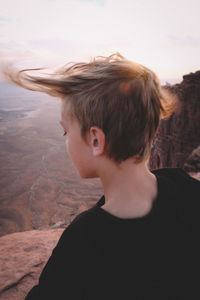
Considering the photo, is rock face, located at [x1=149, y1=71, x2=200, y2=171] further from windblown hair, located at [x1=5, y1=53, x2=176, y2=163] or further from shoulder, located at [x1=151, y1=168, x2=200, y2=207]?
windblown hair, located at [x1=5, y1=53, x2=176, y2=163]

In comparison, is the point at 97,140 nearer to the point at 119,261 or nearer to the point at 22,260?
the point at 119,261

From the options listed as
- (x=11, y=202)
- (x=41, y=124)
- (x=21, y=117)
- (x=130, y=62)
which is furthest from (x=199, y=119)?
(x=21, y=117)

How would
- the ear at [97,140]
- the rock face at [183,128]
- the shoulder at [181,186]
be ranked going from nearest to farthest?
the ear at [97,140] < the shoulder at [181,186] < the rock face at [183,128]

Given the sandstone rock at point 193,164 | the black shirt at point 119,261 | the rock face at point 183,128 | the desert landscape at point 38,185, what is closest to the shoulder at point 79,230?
the black shirt at point 119,261

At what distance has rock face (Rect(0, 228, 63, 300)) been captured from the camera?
150cm

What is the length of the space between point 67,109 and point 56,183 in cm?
4013

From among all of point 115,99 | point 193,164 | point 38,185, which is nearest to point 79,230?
point 115,99

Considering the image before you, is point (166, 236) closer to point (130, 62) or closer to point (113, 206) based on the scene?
point (113, 206)

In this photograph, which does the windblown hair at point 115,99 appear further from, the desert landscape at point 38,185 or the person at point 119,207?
the desert landscape at point 38,185

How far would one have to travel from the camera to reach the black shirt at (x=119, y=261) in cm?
66

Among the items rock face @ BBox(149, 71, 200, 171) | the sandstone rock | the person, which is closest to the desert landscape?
rock face @ BBox(149, 71, 200, 171)

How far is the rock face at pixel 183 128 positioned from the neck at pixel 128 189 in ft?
33.1

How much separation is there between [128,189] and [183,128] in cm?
1153

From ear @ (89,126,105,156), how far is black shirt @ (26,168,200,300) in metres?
0.21
